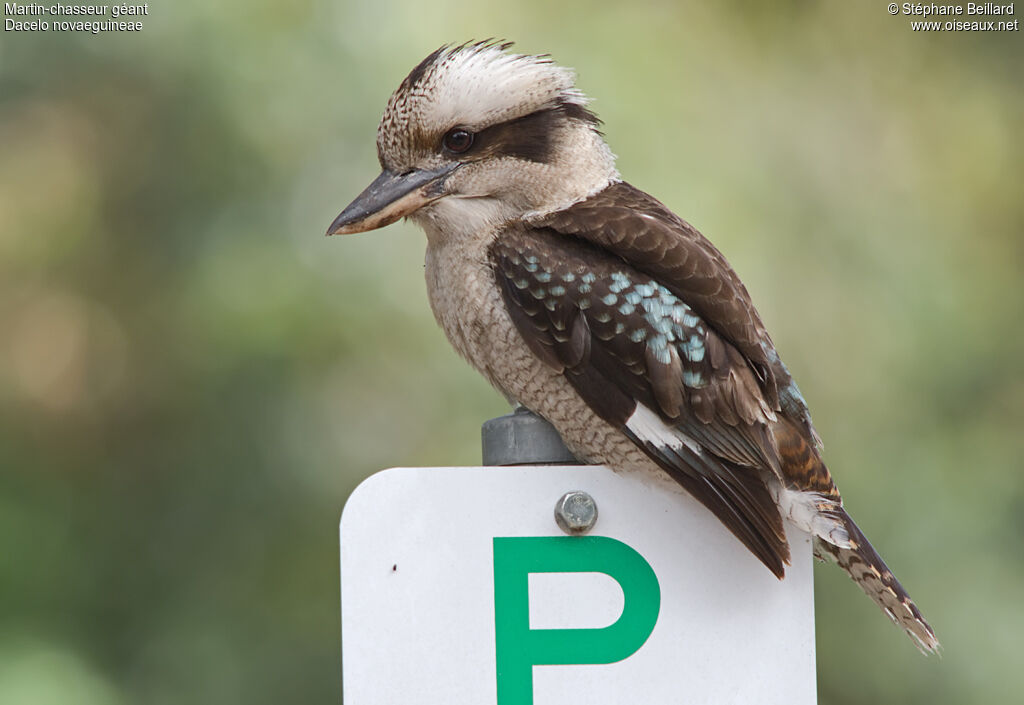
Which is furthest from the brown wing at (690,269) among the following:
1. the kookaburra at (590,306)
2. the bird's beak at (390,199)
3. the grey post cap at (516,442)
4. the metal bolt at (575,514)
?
the metal bolt at (575,514)

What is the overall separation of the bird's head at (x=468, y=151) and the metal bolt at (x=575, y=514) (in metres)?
0.53

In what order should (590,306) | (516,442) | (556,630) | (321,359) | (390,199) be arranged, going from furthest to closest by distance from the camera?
(321,359) < (390,199) < (590,306) < (516,442) < (556,630)

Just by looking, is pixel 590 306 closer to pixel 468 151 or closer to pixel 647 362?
pixel 647 362

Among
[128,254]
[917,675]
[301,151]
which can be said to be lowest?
[917,675]

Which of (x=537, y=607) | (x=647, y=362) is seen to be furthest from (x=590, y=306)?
(x=537, y=607)

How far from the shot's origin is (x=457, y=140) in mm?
1830

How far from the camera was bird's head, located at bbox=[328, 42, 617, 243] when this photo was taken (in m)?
1.80

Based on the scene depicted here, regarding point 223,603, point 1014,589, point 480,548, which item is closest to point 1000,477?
point 1014,589

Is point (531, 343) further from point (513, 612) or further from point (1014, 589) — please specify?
point (1014, 589)

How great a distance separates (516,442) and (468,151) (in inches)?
19.5

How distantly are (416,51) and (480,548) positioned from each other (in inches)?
99.3

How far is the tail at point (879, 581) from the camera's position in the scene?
5.40 ft

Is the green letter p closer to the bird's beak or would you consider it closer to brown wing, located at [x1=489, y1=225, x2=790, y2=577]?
brown wing, located at [x1=489, y1=225, x2=790, y2=577]

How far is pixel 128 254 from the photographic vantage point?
4.05 meters
